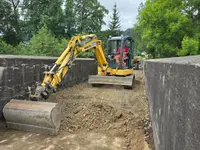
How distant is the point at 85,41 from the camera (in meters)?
6.99

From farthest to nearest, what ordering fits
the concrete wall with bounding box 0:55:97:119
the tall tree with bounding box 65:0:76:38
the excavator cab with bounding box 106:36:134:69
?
the tall tree with bounding box 65:0:76:38, the excavator cab with bounding box 106:36:134:69, the concrete wall with bounding box 0:55:97:119

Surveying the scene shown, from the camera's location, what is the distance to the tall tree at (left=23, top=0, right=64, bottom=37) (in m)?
29.1

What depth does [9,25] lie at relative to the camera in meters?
25.9

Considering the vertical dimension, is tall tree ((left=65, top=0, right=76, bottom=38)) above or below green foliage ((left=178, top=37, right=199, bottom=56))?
above

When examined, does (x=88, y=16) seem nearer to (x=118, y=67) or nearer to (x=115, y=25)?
(x=115, y=25)

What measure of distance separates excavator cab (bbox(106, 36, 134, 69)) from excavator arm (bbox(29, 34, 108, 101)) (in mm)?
735

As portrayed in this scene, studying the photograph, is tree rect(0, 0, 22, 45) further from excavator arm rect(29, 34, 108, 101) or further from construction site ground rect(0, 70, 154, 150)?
construction site ground rect(0, 70, 154, 150)

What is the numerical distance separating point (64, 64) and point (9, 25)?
76.1 feet

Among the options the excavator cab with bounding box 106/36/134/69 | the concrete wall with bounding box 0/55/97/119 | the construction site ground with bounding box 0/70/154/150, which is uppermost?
the excavator cab with bounding box 106/36/134/69

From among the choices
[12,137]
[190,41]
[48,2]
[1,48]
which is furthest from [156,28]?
[12,137]

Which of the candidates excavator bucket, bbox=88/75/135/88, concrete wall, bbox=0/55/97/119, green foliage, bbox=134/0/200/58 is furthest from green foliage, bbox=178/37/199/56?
concrete wall, bbox=0/55/97/119

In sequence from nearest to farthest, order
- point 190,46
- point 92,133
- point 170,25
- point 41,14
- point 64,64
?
point 92,133
point 64,64
point 190,46
point 170,25
point 41,14

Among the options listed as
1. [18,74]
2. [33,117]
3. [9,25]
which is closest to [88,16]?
[9,25]

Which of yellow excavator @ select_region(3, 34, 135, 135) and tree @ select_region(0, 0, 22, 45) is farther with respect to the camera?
tree @ select_region(0, 0, 22, 45)
